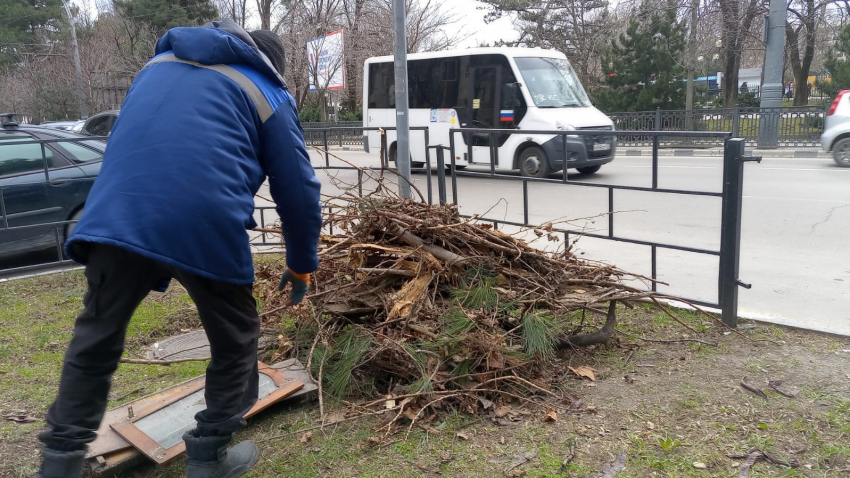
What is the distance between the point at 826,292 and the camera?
535 centimetres

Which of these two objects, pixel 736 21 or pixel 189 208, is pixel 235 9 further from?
pixel 189 208

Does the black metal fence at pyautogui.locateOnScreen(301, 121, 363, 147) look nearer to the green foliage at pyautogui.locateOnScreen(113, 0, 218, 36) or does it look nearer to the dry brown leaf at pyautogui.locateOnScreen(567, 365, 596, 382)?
the dry brown leaf at pyautogui.locateOnScreen(567, 365, 596, 382)

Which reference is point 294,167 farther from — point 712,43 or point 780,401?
point 712,43

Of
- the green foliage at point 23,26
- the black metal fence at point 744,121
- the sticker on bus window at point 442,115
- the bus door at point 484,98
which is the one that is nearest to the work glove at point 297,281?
the bus door at point 484,98

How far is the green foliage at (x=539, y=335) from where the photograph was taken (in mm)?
3527

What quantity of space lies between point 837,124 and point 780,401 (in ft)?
41.5

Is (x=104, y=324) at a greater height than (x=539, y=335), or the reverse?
(x=104, y=324)

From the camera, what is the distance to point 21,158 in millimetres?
6727

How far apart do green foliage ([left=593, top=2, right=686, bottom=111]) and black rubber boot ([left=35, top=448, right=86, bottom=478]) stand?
22.8 metres

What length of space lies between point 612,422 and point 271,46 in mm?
2233

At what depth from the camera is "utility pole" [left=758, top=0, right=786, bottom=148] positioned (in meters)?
17.2

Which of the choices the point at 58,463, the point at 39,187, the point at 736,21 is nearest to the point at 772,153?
the point at 736,21

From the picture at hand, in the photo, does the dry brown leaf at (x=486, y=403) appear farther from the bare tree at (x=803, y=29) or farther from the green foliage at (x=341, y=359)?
the bare tree at (x=803, y=29)

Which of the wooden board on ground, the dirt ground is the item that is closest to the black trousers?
the wooden board on ground
